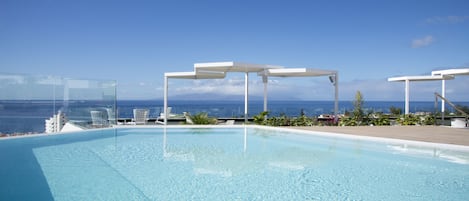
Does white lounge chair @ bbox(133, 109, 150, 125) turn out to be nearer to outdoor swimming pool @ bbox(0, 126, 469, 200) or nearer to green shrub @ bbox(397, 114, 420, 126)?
outdoor swimming pool @ bbox(0, 126, 469, 200)

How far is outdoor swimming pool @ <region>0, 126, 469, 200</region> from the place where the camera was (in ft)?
16.3

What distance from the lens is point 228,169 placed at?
6.56 metres

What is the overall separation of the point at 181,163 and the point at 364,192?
3.40 meters

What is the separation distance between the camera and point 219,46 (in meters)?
26.7

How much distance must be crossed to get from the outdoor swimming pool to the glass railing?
462mm

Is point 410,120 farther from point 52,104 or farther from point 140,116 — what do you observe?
point 52,104

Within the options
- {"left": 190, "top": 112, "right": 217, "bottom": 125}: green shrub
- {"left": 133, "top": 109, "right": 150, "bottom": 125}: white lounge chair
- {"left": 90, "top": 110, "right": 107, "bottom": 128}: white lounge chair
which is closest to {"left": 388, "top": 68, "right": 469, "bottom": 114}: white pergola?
{"left": 190, "top": 112, "right": 217, "bottom": 125}: green shrub

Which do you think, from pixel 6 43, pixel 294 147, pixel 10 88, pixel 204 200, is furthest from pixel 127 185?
pixel 6 43

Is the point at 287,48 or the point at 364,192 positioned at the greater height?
the point at 287,48

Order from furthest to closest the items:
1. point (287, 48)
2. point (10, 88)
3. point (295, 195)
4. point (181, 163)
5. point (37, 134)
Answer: point (287, 48) < point (37, 134) < point (10, 88) < point (181, 163) < point (295, 195)

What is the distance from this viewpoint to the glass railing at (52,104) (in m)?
9.04

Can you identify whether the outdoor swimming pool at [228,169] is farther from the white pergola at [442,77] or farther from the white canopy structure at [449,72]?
the white pergola at [442,77]

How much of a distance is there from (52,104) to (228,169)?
613 centimetres

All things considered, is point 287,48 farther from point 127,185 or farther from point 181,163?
point 127,185
